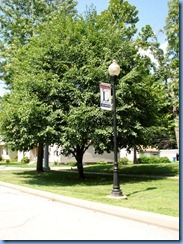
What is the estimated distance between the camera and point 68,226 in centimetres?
680

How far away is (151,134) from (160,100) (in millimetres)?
3581

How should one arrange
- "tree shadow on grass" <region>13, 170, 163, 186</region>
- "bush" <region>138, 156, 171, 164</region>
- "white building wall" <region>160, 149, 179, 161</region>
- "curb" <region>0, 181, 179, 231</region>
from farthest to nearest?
"white building wall" <region>160, 149, 179, 161</region> < "bush" <region>138, 156, 171, 164</region> < "tree shadow on grass" <region>13, 170, 163, 186</region> < "curb" <region>0, 181, 179, 231</region>

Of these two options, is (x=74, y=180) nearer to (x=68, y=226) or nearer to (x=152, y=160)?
(x=68, y=226)

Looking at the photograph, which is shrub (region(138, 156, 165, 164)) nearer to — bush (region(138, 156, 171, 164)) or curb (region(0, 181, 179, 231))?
bush (region(138, 156, 171, 164))

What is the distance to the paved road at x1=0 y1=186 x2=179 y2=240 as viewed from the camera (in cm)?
598

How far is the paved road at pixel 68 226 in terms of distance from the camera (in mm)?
5980

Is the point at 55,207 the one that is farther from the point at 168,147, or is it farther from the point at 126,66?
the point at 168,147

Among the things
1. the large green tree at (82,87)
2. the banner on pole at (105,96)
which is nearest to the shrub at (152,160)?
the large green tree at (82,87)

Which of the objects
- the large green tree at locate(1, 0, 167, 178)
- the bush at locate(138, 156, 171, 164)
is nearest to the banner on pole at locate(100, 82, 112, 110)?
the large green tree at locate(1, 0, 167, 178)

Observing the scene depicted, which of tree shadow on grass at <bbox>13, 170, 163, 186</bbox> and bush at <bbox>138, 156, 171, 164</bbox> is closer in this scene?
tree shadow on grass at <bbox>13, 170, 163, 186</bbox>

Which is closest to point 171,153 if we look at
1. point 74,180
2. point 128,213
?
point 74,180

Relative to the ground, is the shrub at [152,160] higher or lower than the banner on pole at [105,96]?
lower

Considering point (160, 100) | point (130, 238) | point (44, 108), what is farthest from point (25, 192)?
point (160, 100)

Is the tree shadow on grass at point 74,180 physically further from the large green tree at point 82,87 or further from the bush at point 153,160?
Answer: the bush at point 153,160
